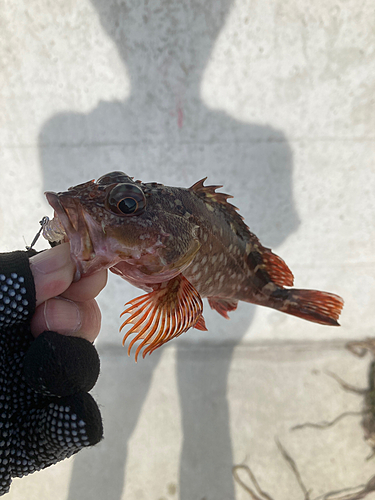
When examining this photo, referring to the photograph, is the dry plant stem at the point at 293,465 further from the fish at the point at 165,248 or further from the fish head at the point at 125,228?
the fish head at the point at 125,228

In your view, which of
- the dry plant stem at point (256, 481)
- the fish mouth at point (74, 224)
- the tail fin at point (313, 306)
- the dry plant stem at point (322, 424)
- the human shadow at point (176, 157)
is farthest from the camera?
the dry plant stem at point (322, 424)

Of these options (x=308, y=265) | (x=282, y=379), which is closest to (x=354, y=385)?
(x=282, y=379)

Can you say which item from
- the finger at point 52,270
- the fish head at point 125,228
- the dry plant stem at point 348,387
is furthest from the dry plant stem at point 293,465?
the finger at point 52,270

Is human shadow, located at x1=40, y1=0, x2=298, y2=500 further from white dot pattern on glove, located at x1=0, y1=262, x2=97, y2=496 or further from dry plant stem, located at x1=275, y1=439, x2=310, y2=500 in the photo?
white dot pattern on glove, located at x1=0, y1=262, x2=97, y2=496

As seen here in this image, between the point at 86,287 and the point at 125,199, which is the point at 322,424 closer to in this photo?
the point at 86,287

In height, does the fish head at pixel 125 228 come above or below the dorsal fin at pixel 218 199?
below

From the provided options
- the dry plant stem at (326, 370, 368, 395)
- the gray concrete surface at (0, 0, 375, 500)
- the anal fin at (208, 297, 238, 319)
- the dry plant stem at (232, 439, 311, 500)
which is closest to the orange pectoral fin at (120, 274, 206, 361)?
the anal fin at (208, 297, 238, 319)
